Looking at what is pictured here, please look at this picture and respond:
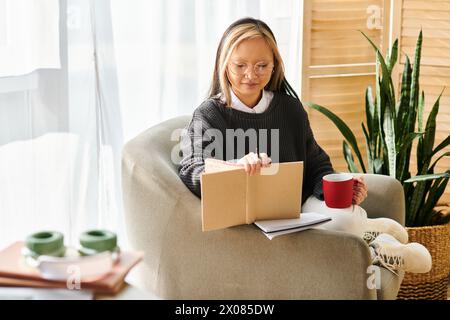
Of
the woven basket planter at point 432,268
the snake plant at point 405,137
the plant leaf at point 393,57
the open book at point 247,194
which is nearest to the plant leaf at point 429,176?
the snake plant at point 405,137

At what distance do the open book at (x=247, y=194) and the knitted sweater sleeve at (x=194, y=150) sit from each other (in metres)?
0.20

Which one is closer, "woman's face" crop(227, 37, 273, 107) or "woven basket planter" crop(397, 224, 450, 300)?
"woman's face" crop(227, 37, 273, 107)

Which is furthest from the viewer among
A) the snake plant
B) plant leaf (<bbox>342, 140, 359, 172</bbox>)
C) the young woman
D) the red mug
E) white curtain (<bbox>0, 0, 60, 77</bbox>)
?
plant leaf (<bbox>342, 140, 359, 172</bbox>)

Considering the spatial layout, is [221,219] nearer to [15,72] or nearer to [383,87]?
[15,72]

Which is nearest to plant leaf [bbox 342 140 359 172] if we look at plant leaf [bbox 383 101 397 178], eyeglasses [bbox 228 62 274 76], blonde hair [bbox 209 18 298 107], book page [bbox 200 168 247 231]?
plant leaf [bbox 383 101 397 178]

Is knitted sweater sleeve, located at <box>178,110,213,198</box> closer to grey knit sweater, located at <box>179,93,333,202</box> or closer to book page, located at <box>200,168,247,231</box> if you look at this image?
grey knit sweater, located at <box>179,93,333,202</box>

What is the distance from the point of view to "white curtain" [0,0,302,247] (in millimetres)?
2500

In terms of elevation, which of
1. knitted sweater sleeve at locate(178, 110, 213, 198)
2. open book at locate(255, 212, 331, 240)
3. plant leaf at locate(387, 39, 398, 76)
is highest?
plant leaf at locate(387, 39, 398, 76)

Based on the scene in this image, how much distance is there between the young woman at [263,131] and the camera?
7.19 ft

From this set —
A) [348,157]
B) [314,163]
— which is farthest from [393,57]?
[314,163]

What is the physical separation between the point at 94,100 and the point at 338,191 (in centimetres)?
103

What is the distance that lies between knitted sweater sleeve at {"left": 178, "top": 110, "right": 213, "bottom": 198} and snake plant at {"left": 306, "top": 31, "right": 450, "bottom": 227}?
0.78 meters

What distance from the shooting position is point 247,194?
1.89 metres

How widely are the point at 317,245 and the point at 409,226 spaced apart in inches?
45.6
